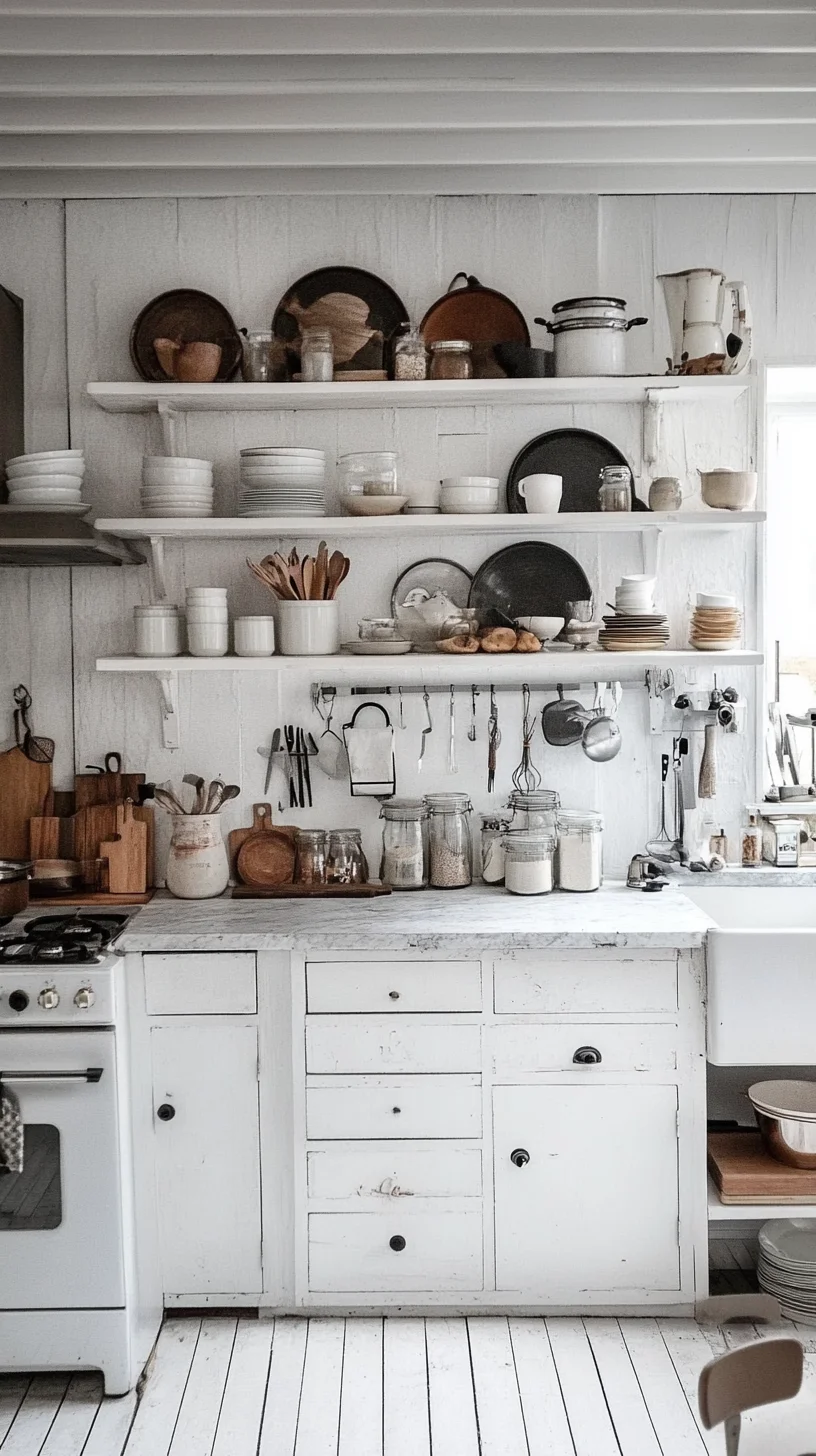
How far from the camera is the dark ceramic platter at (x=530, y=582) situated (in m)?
3.55

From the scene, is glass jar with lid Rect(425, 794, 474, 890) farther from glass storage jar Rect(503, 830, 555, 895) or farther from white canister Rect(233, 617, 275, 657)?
white canister Rect(233, 617, 275, 657)

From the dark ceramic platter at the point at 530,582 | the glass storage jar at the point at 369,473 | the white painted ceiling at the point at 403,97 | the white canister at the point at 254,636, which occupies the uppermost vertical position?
the white painted ceiling at the point at 403,97

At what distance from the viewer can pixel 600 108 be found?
2873mm

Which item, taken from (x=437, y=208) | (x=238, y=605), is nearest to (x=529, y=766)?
(x=238, y=605)

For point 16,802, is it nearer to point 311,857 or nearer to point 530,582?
point 311,857

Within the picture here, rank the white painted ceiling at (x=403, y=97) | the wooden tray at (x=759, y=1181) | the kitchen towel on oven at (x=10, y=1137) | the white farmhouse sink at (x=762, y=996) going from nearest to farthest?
the white painted ceiling at (x=403, y=97)
the kitchen towel on oven at (x=10, y=1137)
the white farmhouse sink at (x=762, y=996)
the wooden tray at (x=759, y=1181)

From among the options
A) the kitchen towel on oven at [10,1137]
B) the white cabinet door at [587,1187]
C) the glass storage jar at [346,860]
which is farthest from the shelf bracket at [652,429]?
the kitchen towel on oven at [10,1137]

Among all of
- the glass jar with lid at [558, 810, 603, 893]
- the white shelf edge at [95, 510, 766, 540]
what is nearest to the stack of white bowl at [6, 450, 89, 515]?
the white shelf edge at [95, 510, 766, 540]

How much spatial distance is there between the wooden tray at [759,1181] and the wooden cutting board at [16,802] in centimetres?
207

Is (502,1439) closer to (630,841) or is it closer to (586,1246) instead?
(586,1246)

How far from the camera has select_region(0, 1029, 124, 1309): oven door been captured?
278cm

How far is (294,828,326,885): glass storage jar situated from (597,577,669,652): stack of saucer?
3.20 ft

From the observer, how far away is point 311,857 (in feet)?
11.5

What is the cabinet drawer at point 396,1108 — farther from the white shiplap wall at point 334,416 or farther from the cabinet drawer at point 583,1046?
the white shiplap wall at point 334,416
